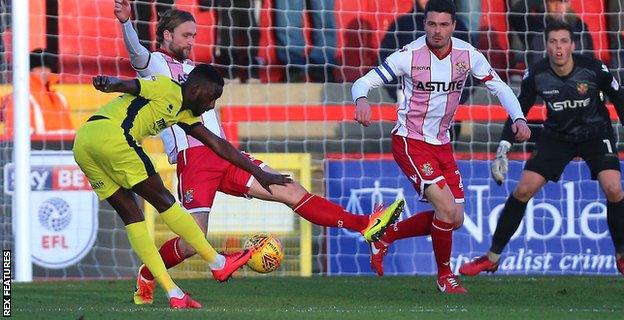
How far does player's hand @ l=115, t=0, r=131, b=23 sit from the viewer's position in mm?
7844

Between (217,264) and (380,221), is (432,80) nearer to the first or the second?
(380,221)

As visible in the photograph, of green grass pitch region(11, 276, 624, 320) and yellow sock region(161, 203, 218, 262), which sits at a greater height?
yellow sock region(161, 203, 218, 262)

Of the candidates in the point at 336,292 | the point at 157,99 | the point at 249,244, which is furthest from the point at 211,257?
the point at 336,292

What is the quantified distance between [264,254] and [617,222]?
314 cm

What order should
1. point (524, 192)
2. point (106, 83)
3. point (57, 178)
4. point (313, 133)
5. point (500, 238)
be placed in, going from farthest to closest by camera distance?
1. point (313, 133)
2. point (57, 178)
3. point (500, 238)
4. point (524, 192)
5. point (106, 83)

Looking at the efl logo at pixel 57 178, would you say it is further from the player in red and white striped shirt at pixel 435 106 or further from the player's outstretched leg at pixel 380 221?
the player's outstretched leg at pixel 380 221

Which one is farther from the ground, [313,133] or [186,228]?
[313,133]

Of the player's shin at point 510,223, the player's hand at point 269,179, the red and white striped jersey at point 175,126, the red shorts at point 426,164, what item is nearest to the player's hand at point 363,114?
the red shorts at point 426,164

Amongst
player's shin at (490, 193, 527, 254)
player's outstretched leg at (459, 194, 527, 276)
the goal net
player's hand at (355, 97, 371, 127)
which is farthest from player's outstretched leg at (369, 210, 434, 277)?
the goal net

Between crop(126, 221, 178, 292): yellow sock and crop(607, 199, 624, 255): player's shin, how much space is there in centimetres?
362

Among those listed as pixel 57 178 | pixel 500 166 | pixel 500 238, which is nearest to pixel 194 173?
pixel 500 166

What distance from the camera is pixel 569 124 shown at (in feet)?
31.3

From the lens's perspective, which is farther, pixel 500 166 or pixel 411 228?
pixel 500 166

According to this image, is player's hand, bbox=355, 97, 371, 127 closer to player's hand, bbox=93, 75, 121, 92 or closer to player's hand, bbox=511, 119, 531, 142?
player's hand, bbox=511, 119, 531, 142
